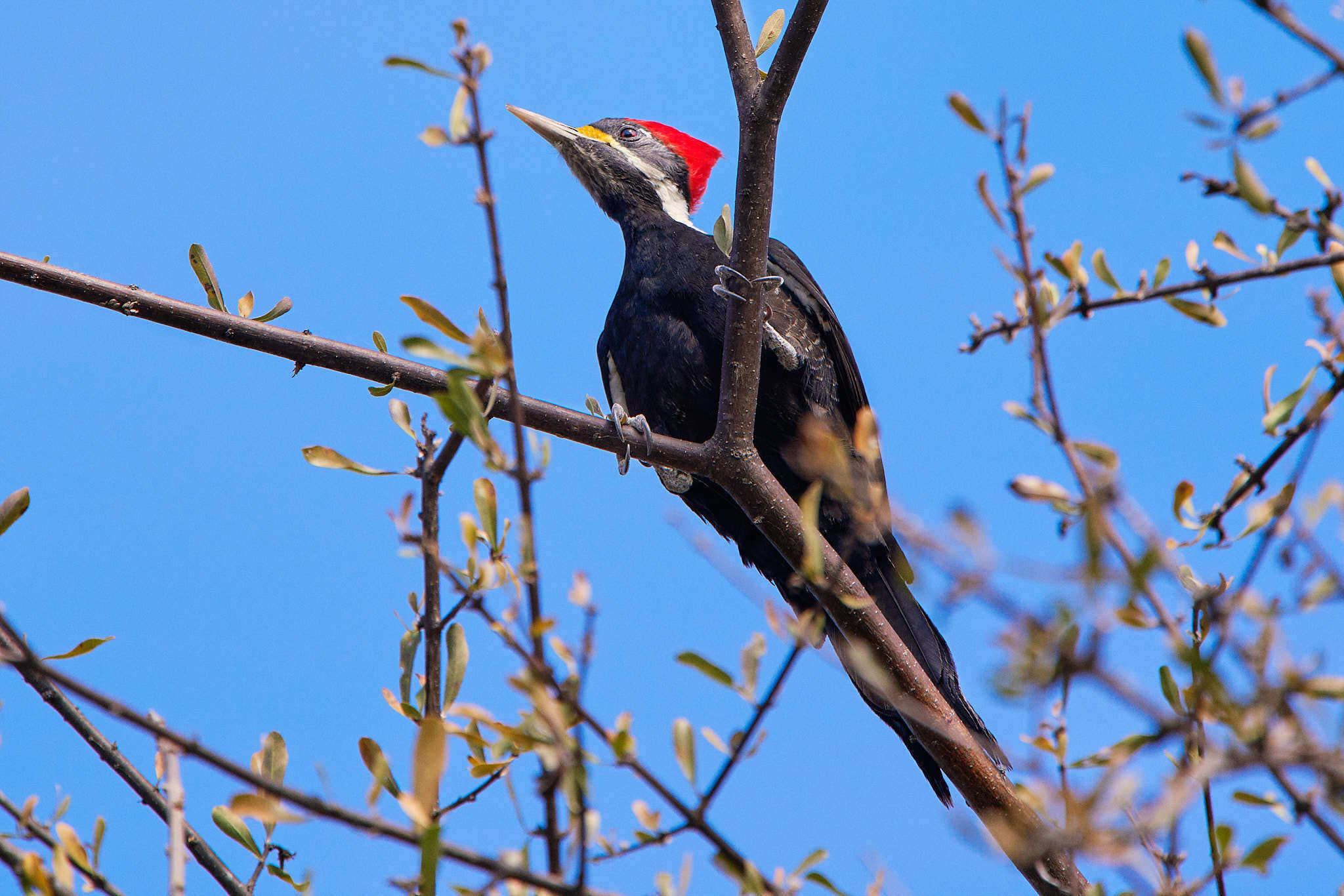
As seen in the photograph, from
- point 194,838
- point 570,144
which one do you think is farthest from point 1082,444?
point 570,144

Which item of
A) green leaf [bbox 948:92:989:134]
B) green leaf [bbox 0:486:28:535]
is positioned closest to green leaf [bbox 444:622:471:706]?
green leaf [bbox 0:486:28:535]

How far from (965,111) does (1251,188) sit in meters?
0.34

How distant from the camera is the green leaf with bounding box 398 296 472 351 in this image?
1.26m

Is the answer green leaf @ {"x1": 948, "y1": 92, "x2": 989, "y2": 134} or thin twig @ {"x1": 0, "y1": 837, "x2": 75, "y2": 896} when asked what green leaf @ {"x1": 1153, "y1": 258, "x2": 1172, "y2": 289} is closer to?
green leaf @ {"x1": 948, "y1": 92, "x2": 989, "y2": 134}

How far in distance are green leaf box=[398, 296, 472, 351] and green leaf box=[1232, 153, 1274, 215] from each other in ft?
2.97

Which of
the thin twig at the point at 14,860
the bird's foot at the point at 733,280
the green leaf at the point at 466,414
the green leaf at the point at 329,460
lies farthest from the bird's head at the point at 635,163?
the thin twig at the point at 14,860

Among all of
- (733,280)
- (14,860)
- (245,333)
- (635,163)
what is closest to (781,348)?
(733,280)

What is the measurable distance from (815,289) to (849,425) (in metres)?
0.48

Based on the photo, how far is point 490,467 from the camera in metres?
1.17

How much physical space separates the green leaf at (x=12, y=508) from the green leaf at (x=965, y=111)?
130 centimetres

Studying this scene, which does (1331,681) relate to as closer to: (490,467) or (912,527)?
(912,527)

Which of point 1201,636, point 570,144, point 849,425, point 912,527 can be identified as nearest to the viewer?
point 912,527

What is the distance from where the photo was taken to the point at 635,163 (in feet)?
13.6

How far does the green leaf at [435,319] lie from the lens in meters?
1.26
